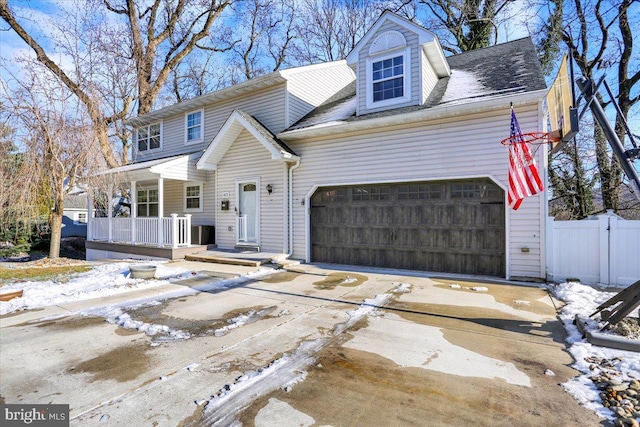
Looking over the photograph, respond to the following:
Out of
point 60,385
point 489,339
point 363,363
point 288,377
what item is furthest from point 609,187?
point 60,385

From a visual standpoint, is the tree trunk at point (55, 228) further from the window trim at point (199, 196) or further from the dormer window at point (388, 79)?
the dormer window at point (388, 79)

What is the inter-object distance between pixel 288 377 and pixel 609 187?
1399 centimetres

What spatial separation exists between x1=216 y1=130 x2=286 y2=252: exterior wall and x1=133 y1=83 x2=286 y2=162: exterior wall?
109 centimetres

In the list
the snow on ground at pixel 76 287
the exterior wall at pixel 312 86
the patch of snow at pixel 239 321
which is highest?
the exterior wall at pixel 312 86

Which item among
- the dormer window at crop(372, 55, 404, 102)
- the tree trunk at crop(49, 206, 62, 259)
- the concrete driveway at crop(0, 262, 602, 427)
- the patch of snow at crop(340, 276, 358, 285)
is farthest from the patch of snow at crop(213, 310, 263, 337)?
the tree trunk at crop(49, 206, 62, 259)

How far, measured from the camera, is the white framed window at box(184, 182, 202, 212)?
12.9m

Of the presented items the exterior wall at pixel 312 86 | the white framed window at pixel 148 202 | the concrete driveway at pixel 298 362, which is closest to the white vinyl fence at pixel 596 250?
the concrete driveway at pixel 298 362

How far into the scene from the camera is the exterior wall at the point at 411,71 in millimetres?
8812

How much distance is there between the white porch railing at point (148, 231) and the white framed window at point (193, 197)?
1267 millimetres

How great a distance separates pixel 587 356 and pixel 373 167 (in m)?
6.33

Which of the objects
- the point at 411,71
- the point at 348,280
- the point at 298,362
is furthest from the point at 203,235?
the point at 298,362

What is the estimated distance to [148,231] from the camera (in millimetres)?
11531

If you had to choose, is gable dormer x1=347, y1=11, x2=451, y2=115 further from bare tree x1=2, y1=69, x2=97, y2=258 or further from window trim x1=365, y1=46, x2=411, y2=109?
bare tree x1=2, y1=69, x2=97, y2=258

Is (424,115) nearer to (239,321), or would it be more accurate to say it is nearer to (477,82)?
(477,82)
